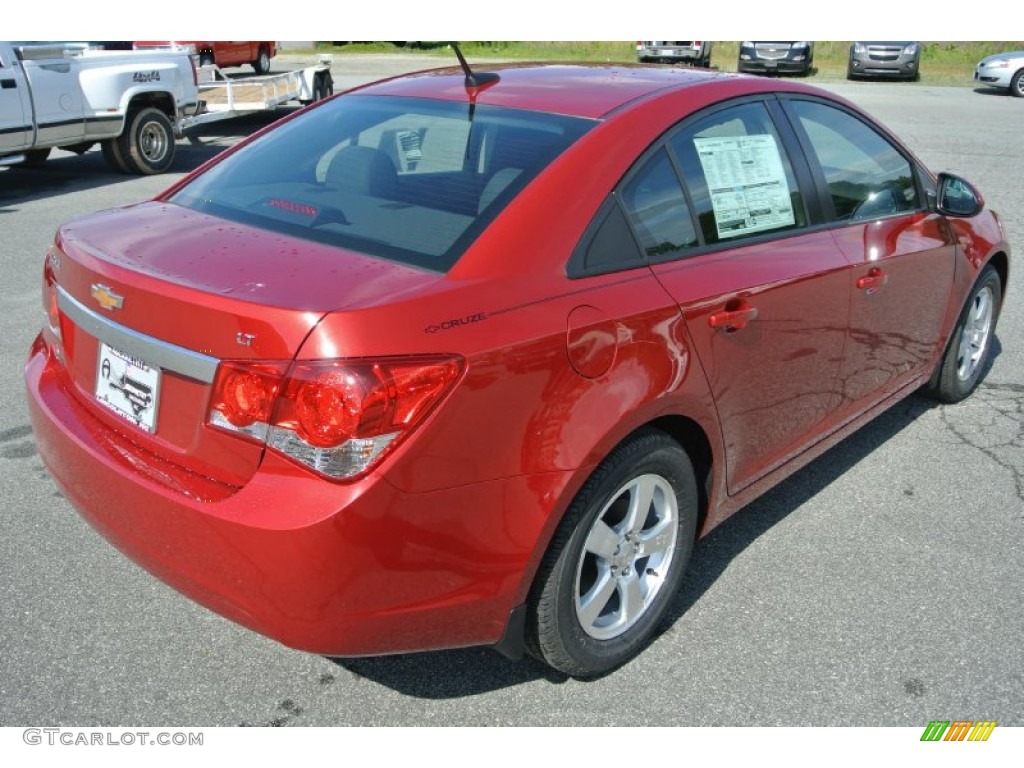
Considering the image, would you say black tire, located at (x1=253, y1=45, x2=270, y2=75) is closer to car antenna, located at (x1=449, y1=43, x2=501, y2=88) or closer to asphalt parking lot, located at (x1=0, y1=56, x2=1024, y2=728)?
asphalt parking lot, located at (x1=0, y1=56, x2=1024, y2=728)

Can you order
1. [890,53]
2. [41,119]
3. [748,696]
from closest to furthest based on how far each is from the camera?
1. [748,696]
2. [41,119]
3. [890,53]

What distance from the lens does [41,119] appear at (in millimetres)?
10000

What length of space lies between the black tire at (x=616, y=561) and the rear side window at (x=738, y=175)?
0.75 m

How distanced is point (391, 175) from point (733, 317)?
43.4 inches

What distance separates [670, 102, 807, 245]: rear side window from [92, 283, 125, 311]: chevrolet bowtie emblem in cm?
164

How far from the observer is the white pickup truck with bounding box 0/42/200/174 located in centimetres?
973

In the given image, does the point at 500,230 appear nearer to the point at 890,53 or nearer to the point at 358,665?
the point at 358,665

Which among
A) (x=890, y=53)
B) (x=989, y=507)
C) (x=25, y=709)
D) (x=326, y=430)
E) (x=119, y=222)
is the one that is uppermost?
(x=890, y=53)

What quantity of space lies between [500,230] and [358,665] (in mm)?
1361

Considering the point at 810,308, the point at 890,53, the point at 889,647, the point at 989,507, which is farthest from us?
the point at 890,53

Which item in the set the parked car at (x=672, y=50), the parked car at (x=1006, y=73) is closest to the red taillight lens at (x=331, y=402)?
the parked car at (x=1006, y=73)

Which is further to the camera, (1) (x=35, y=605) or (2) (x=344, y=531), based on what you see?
(1) (x=35, y=605)

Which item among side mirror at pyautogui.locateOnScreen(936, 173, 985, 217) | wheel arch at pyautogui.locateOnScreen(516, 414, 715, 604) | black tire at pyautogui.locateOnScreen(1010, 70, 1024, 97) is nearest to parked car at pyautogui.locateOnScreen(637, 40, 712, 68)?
black tire at pyautogui.locateOnScreen(1010, 70, 1024, 97)
